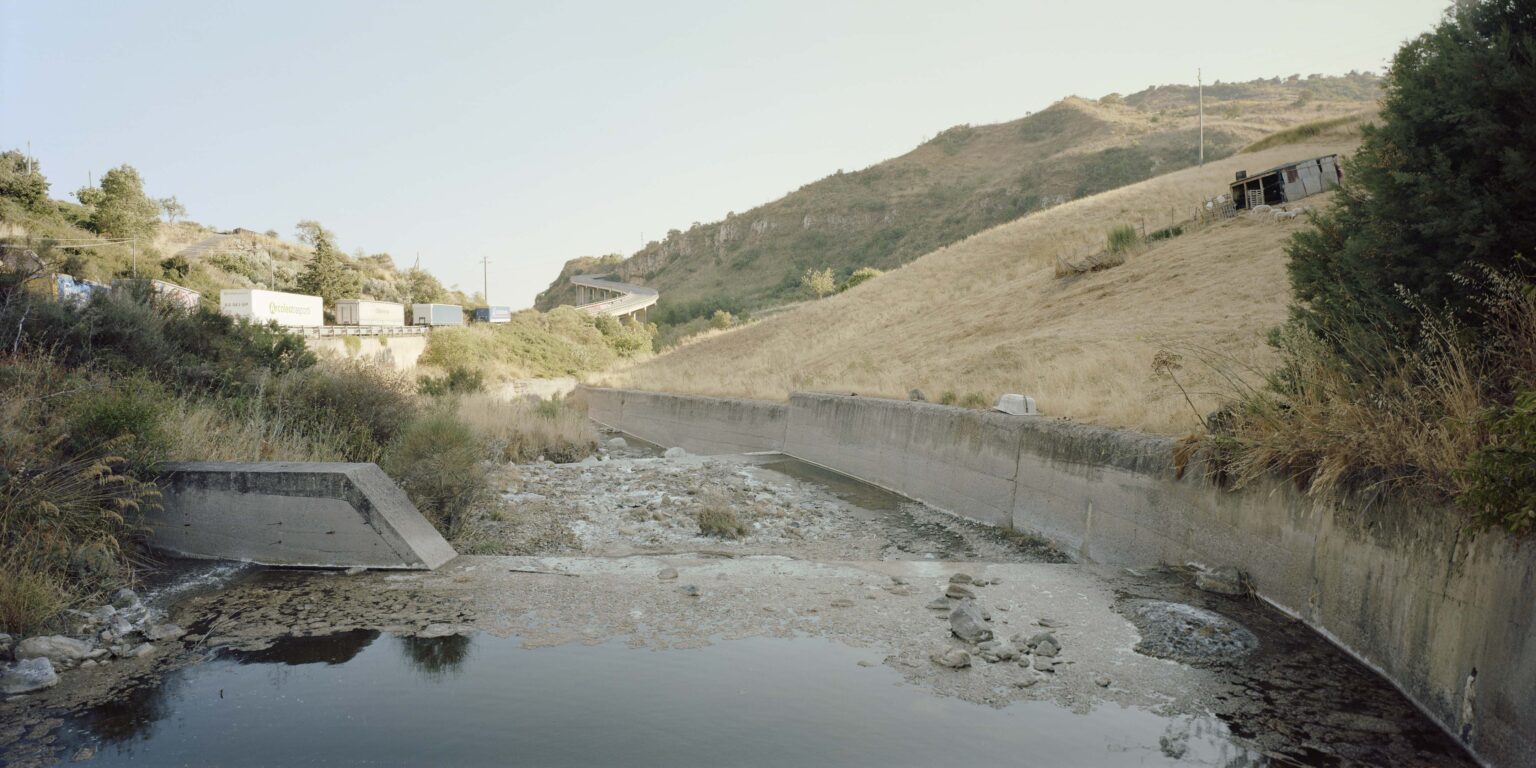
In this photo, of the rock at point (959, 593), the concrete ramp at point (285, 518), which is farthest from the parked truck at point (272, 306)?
the rock at point (959, 593)

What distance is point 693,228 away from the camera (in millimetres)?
123438

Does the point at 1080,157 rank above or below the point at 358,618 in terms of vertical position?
above

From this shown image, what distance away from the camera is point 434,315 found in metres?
60.9

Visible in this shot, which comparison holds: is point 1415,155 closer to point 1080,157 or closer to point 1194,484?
point 1194,484

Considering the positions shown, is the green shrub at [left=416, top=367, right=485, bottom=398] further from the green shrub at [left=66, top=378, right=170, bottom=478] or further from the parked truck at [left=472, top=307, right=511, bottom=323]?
the parked truck at [left=472, top=307, right=511, bottom=323]

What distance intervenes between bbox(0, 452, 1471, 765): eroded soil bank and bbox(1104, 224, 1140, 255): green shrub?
24.5 m

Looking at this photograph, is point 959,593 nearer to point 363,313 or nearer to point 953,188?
point 363,313

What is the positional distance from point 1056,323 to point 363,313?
41443 millimetres

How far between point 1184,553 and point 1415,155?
3837 millimetres

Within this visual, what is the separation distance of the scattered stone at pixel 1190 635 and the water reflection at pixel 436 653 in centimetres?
470

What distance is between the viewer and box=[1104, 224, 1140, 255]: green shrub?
102 feet

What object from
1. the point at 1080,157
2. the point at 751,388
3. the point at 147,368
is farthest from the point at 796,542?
the point at 1080,157

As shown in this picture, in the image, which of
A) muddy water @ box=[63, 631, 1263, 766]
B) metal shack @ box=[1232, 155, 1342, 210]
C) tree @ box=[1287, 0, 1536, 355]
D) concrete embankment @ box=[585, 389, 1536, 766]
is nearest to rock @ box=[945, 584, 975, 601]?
muddy water @ box=[63, 631, 1263, 766]

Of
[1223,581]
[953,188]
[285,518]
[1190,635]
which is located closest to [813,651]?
[1190,635]
